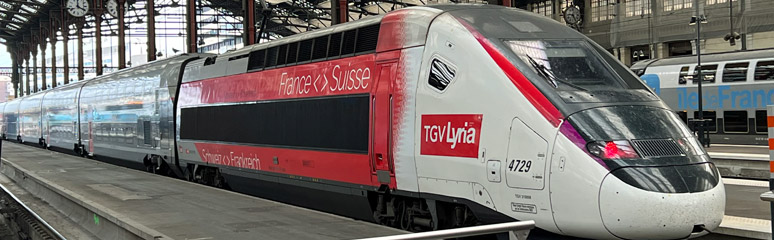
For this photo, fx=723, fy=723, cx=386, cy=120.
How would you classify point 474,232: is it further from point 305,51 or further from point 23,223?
point 23,223

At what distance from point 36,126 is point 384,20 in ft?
120

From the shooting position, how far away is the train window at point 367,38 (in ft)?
32.6

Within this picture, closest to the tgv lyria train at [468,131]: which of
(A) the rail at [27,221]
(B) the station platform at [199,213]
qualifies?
(B) the station platform at [199,213]

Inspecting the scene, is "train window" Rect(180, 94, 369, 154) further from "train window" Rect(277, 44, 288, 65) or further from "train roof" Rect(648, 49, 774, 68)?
A: "train roof" Rect(648, 49, 774, 68)

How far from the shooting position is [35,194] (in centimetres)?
1964

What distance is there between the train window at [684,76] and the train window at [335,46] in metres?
18.6

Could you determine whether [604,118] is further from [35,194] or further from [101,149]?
[101,149]

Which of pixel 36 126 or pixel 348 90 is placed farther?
pixel 36 126

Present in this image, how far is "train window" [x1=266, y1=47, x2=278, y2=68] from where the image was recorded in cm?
1286

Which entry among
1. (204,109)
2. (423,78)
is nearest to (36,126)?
(204,109)

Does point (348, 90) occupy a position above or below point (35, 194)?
above

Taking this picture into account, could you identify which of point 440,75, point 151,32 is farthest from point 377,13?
point 440,75

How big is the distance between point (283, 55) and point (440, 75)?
4.70 meters

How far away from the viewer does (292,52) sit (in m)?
12.3
